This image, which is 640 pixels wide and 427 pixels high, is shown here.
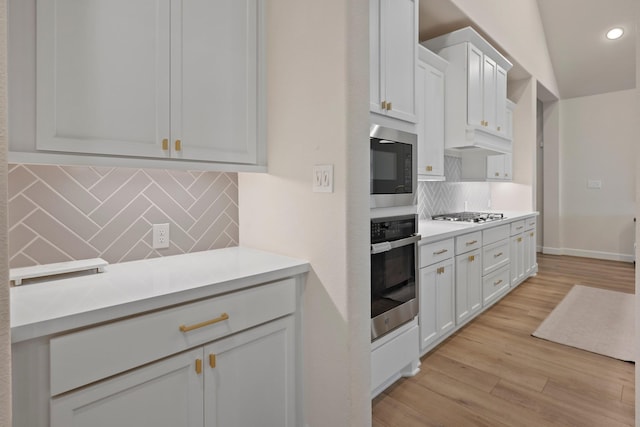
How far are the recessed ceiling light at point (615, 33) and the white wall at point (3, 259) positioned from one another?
6587 mm

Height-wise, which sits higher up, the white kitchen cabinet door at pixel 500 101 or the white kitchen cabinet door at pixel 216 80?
the white kitchen cabinet door at pixel 500 101

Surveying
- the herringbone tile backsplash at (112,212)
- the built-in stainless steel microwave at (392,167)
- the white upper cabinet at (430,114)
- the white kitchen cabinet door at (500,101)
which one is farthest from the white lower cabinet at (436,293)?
the white kitchen cabinet door at (500,101)

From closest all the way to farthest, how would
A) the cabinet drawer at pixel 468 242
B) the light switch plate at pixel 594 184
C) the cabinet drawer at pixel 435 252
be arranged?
1. the cabinet drawer at pixel 435 252
2. the cabinet drawer at pixel 468 242
3. the light switch plate at pixel 594 184

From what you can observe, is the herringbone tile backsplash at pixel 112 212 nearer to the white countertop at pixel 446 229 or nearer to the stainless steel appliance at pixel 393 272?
the stainless steel appliance at pixel 393 272

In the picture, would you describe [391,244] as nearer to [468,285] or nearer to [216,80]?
[216,80]

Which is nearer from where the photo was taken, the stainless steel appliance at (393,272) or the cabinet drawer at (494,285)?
the stainless steel appliance at (393,272)

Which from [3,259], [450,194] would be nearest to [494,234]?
[450,194]

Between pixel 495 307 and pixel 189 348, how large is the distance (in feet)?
10.7

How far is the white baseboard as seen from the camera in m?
5.65

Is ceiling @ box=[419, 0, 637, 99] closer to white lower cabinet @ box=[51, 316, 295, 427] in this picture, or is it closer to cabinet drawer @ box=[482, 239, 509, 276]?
cabinet drawer @ box=[482, 239, 509, 276]

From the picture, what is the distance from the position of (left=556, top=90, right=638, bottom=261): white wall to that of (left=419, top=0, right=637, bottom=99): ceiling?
0.30 m

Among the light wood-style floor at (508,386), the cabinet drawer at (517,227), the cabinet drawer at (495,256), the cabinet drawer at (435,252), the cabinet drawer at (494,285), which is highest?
the cabinet drawer at (517,227)

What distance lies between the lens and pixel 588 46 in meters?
5.17

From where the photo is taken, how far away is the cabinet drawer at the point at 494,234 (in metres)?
3.24
